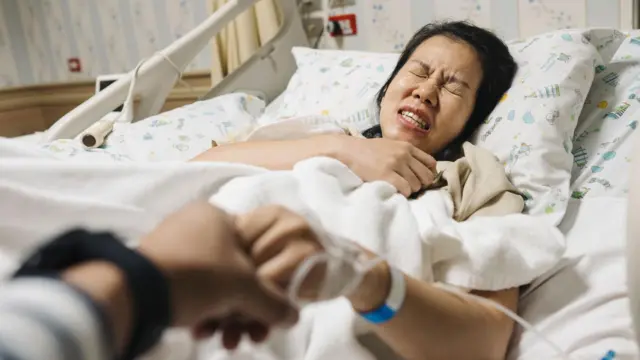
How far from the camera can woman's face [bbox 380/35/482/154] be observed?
1.07 m

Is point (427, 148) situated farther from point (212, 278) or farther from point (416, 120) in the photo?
point (212, 278)

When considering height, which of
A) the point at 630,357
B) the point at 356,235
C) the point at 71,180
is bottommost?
the point at 630,357

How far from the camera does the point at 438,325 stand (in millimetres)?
583

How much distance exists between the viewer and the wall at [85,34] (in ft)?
7.97

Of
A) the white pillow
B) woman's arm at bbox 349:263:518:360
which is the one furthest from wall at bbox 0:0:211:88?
woman's arm at bbox 349:263:518:360

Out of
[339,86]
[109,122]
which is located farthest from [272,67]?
[109,122]

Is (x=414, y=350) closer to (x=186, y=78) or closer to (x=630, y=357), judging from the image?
(x=630, y=357)

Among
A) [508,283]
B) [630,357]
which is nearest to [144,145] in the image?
[508,283]

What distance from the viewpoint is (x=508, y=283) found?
68 cm

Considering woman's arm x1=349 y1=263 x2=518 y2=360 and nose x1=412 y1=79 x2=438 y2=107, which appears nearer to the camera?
woman's arm x1=349 y1=263 x2=518 y2=360

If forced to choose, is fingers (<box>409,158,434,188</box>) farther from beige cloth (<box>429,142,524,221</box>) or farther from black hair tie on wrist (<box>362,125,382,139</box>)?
black hair tie on wrist (<box>362,125,382,139</box>)

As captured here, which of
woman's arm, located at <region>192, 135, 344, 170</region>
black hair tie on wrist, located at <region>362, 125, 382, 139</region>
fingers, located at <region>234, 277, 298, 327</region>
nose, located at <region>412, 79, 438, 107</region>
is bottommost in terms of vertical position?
black hair tie on wrist, located at <region>362, 125, 382, 139</region>

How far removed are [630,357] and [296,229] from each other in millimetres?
438

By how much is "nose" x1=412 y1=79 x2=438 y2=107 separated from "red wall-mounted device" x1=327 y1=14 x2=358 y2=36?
0.84 m
